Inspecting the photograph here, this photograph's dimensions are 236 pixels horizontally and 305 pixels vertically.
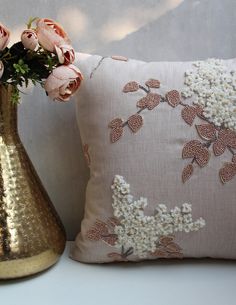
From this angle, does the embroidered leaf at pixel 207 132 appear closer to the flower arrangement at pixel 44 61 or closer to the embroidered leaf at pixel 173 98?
the embroidered leaf at pixel 173 98

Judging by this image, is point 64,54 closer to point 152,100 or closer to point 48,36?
point 48,36

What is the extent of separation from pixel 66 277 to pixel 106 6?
0.61 meters

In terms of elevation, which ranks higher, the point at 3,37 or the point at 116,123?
the point at 3,37

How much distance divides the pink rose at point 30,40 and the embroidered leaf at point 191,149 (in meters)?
0.34

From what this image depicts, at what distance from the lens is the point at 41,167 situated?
1.04m

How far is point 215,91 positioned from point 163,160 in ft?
0.55

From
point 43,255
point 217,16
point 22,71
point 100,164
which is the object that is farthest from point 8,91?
point 217,16

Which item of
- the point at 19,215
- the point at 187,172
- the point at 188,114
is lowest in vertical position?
the point at 19,215

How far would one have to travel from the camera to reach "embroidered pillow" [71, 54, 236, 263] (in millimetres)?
789

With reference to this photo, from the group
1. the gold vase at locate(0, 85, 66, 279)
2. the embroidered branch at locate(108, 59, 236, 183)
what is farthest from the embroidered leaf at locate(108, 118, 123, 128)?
the gold vase at locate(0, 85, 66, 279)

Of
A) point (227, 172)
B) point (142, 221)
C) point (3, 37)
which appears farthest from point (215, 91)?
point (3, 37)

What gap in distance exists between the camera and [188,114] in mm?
794

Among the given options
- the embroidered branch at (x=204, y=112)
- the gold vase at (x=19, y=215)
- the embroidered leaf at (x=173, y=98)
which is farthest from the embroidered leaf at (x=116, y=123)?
the gold vase at (x=19, y=215)

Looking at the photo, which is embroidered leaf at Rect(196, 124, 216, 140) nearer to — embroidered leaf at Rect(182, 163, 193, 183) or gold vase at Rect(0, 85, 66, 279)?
embroidered leaf at Rect(182, 163, 193, 183)
